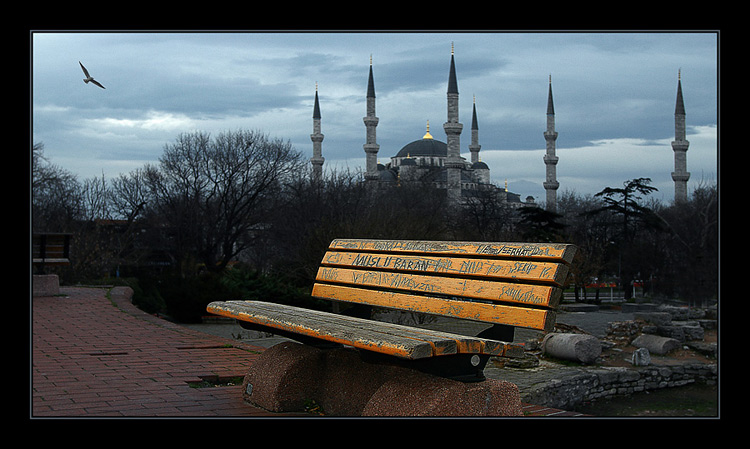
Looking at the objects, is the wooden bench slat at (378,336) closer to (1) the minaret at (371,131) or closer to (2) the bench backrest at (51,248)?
(2) the bench backrest at (51,248)

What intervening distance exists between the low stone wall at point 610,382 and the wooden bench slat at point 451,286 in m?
2.39

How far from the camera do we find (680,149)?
57750 mm

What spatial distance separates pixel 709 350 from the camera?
13.2 metres

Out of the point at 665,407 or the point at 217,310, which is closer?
the point at 217,310

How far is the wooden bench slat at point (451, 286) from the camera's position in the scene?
3080 mm

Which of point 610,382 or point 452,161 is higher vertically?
point 452,161

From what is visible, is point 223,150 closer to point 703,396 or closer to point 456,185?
point 703,396

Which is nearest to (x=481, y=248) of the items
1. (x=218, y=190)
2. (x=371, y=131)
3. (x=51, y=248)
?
(x=51, y=248)

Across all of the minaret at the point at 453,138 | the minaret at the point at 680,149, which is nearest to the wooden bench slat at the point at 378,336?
the minaret at the point at 453,138

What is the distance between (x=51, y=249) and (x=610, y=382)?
9.00 metres

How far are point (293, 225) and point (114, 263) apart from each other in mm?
6501

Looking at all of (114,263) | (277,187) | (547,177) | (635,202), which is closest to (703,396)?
(114,263)

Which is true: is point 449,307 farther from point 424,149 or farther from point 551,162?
point 424,149

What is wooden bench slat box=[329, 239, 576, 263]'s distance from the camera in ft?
10.2
